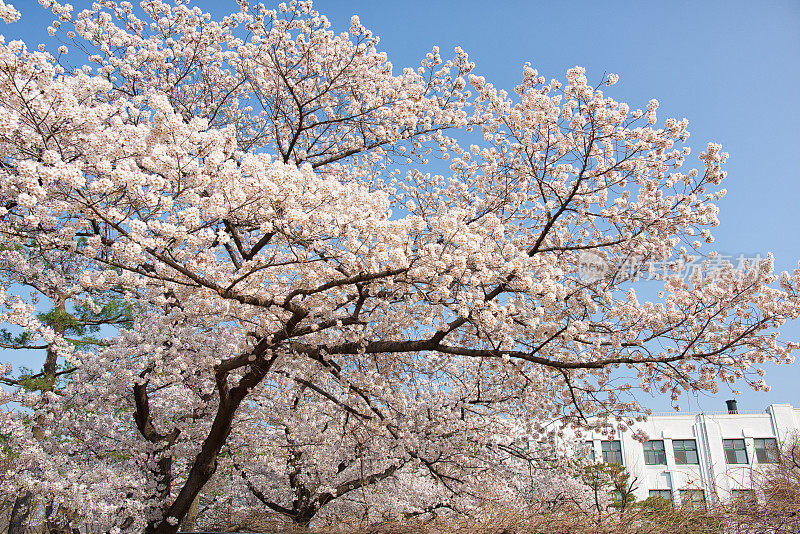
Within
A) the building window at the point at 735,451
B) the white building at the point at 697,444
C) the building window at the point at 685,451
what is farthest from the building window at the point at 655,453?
the building window at the point at 735,451

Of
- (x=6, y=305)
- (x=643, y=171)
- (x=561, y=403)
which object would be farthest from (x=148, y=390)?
(x=643, y=171)

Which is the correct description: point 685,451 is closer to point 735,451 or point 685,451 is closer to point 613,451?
point 735,451

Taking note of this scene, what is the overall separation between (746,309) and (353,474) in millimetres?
10714

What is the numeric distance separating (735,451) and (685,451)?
342 centimetres

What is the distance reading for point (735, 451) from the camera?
38.1 m

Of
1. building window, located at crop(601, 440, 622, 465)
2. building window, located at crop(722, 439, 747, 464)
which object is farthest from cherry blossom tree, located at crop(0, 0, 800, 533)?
building window, located at crop(722, 439, 747, 464)

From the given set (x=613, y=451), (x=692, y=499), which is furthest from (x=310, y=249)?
(x=613, y=451)

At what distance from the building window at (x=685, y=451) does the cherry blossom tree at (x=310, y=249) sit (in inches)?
1383

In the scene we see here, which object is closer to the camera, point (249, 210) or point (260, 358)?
point (249, 210)

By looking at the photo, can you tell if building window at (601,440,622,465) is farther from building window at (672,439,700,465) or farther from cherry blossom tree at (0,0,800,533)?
cherry blossom tree at (0,0,800,533)

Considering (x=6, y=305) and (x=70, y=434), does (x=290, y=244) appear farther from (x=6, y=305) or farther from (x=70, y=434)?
(x=70, y=434)

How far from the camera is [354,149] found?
10.6m

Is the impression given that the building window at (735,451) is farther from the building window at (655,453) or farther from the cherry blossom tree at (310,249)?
the cherry blossom tree at (310,249)

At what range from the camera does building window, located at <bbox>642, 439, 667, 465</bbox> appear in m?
38.9
